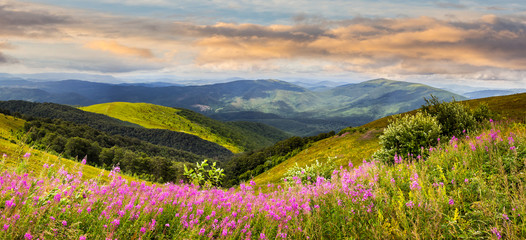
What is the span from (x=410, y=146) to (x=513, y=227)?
10305 millimetres

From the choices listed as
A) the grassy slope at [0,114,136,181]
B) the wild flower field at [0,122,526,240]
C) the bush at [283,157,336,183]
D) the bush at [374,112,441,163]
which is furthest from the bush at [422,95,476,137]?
the grassy slope at [0,114,136,181]

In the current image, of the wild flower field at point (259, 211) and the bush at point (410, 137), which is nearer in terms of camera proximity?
the wild flower field at point (259, 211)

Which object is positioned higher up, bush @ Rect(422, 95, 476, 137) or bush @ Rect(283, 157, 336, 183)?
bush @ Rect(422, 95, 476, 137)

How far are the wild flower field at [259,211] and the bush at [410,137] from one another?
7.10 m

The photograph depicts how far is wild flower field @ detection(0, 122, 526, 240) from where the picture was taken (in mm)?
3852

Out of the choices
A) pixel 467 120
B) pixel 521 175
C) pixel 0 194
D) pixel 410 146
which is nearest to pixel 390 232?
pixel 521 175

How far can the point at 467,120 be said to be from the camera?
15.5 metres

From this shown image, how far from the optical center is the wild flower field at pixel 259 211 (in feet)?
12.6

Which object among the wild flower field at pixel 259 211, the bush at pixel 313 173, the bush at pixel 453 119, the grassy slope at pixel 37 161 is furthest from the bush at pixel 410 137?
the grassy slope at pixel 37 161

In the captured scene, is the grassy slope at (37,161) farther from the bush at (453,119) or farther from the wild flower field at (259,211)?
the bush at (453,119)

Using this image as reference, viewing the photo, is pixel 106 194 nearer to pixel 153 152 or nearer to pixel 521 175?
pixel 521 175

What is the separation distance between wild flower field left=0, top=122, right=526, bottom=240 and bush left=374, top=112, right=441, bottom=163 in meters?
7.10

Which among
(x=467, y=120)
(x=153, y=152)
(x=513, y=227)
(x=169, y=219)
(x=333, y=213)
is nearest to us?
(x=513, y=227)

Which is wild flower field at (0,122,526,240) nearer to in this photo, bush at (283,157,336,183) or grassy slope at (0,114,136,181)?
grassy slope at (0,114,136,181)
